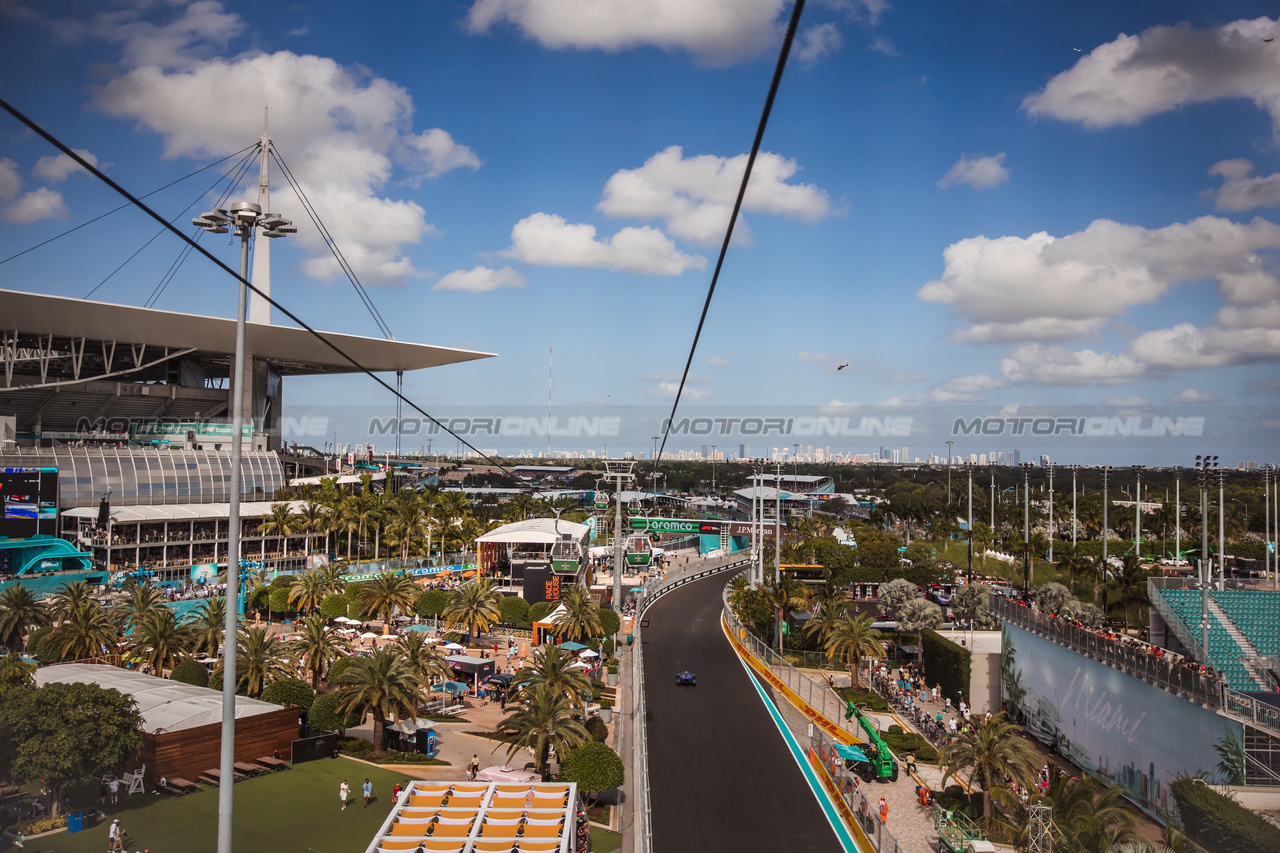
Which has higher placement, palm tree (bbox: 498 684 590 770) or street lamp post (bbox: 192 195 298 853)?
street lamp post (bbox: 192 195 298 853)

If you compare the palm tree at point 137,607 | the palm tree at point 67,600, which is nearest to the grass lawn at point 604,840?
the palm tree at point 137,607

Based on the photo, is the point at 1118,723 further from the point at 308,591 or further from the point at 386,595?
the point at 308,591

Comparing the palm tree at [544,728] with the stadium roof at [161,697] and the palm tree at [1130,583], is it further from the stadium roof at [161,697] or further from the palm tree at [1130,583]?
the palm tree at [1130,583]

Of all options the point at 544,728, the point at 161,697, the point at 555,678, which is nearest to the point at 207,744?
the point at 161,697

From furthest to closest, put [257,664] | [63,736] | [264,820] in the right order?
[257,664] → [264,820] → [63,736]

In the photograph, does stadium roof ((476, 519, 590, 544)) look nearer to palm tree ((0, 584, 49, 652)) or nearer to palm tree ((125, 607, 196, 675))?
palm tree ((125, 607, 196, 675))

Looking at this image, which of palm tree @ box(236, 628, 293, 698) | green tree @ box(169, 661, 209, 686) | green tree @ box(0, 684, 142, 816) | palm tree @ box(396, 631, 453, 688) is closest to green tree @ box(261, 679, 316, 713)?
palm tree @ box(236, 628, 293, 698)

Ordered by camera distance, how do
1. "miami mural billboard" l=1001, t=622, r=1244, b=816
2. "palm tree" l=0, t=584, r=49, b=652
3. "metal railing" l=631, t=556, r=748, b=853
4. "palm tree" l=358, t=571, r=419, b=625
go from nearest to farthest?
"metal railing" l=631, t=556, r=748, b=853 < "miami mural billboard" l=1001, t=622, r=1244, b=816 < "palm tree" l=0, t=584, r=49, b=652 < "palm tree" l=358, t=571, r=419, b=625

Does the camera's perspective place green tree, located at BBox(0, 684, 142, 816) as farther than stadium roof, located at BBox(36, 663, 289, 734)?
No
